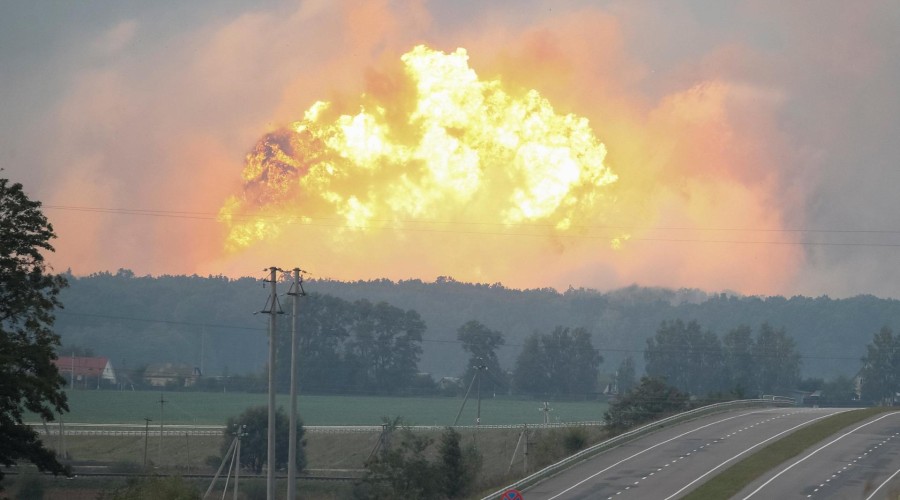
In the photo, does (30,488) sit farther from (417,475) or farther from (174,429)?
(174,429)

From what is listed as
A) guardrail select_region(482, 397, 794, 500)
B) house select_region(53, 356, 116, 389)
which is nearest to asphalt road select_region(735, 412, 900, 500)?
guardrail select_region(482, 397, 794, 500)

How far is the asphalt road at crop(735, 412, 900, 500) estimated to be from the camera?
69.9 meters

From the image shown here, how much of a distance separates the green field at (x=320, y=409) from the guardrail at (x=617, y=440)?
3218 centimetres

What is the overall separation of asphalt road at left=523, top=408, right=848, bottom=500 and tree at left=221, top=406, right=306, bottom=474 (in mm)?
32714

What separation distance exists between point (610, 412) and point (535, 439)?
29.7 feet

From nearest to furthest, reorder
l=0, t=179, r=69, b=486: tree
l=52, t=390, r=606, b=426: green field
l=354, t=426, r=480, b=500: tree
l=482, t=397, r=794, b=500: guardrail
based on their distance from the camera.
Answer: l=0, t=179, r=69, b=486: tree, l=354, t=426, r=480, b=500: tree, l=482, t=397, r=794, b=500: guardrail, l=52, t=390, r=606, b=426: green field

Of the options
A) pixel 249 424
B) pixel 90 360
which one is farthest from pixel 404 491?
pixel 90 360

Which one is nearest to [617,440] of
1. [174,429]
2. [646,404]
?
[646,404]

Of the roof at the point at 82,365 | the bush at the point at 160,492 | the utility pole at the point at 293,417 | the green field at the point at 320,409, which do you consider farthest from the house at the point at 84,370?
the bush at the point at 160,492

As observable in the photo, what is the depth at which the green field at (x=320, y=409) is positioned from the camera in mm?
148500

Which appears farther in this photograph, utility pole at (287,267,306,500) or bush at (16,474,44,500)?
bush at (16,474,44,500)

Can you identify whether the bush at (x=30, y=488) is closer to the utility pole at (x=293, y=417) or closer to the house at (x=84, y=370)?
the utility pole at (x=293, y=417)

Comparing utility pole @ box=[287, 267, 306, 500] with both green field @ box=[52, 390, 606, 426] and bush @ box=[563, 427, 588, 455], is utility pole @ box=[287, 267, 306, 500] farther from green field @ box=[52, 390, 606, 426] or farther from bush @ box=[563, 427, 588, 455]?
green field @ box=[52, 390, 606, 426]

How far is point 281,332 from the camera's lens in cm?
19025
